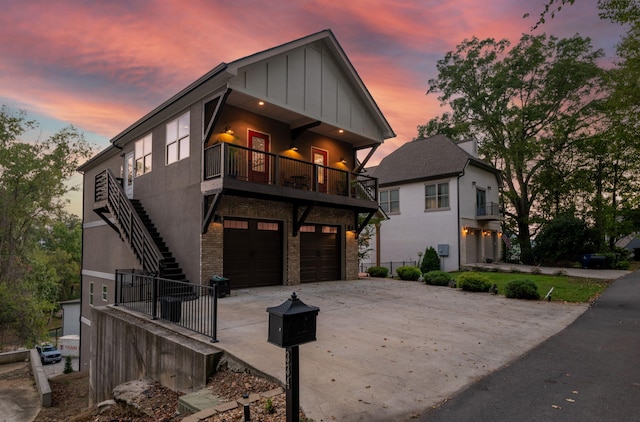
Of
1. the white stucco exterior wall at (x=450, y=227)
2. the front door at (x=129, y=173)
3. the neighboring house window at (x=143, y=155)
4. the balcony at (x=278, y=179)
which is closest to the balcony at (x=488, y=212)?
the white stucco exterior wall at (x=450, y=227)

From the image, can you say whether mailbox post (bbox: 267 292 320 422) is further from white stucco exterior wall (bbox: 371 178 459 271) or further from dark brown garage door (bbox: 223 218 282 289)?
white stucco exterior wall (bbox: 371 178 459 271)

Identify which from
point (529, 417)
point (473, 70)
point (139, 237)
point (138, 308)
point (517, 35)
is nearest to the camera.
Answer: point (529, 417)

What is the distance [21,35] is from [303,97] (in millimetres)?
11532

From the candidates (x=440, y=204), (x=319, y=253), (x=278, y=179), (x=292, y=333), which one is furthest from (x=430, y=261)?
(x=292, y=333)

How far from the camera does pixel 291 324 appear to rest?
337cm

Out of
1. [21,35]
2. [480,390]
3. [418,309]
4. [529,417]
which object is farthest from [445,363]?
[21,35]

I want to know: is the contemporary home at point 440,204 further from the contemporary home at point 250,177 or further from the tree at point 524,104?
the contemporary home at point 250,177

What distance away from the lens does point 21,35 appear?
1418 cm

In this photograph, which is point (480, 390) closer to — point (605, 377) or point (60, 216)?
point (605, 377)

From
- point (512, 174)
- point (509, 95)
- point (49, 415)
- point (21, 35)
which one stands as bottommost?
point (49, 415)

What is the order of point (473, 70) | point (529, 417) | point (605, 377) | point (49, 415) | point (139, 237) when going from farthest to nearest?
point (473, 70) < point (139, 237) < point (49, 415) < point (605, 377) < point (529, 417)

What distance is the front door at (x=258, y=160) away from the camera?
1315 cm

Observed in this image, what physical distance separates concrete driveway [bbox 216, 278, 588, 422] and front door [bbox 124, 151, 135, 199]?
29.7ft

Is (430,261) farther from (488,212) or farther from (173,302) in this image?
(173,302)
